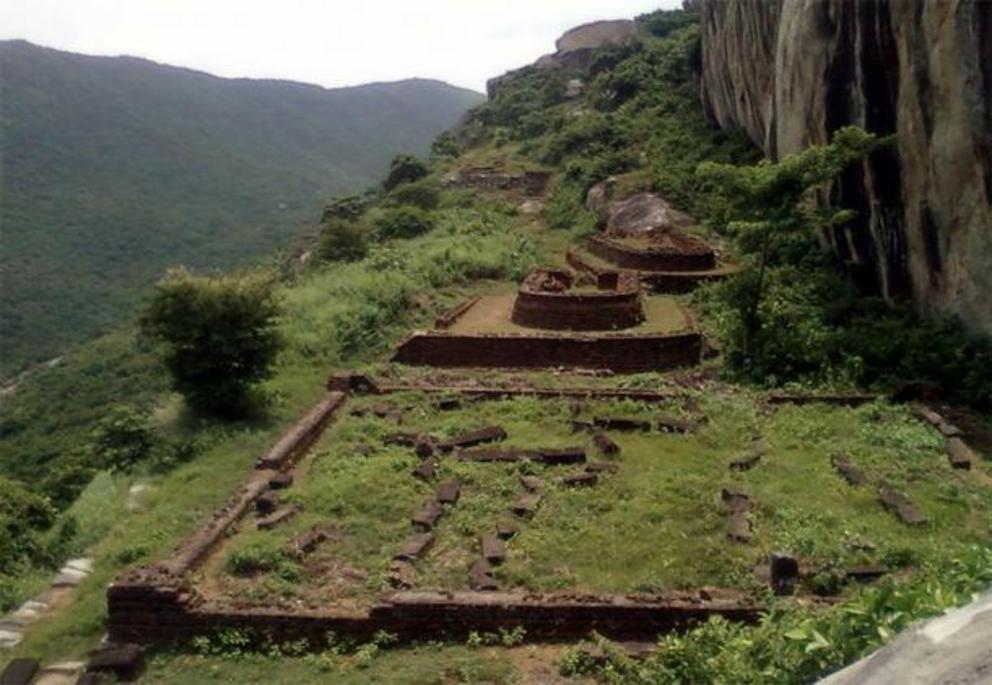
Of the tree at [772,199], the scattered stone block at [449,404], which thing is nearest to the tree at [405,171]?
the tree at [772,199]

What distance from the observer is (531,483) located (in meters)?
12.0

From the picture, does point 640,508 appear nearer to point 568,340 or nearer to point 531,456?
point 531,456

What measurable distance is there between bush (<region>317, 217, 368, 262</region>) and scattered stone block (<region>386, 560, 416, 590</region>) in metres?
19.8

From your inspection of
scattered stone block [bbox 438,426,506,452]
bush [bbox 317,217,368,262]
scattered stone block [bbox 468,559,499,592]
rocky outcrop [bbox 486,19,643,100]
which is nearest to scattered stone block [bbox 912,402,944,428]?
scattered stone block [bbox 438,426,506,452]

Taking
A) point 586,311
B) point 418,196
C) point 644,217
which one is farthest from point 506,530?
point 418,196

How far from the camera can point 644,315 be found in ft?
66.9

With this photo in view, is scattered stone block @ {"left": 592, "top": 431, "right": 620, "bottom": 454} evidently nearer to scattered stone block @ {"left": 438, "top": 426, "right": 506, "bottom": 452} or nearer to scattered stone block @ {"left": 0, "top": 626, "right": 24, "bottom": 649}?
scattered stone block @ {"left": 438, "top": 426, "right": 506, "bottom": 452}

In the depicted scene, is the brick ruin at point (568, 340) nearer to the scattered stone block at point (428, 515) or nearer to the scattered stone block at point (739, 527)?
the scattered stone block at point (428, 515)

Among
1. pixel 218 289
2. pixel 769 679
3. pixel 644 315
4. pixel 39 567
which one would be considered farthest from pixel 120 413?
pixel 769 679

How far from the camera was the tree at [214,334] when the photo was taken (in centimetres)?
1496

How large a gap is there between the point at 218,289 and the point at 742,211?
8823 millimetres

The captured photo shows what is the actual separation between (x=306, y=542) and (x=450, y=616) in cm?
212

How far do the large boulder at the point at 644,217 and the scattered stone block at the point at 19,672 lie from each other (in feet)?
71.4

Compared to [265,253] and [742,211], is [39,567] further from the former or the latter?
[265,253]
